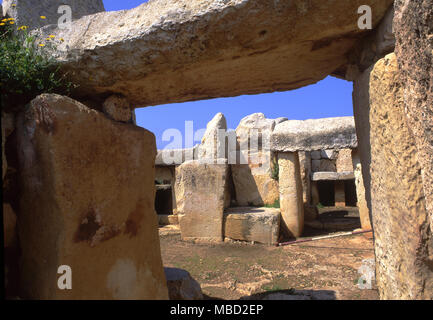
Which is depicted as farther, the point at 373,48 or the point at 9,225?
the point at 373,48

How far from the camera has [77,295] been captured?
150cm

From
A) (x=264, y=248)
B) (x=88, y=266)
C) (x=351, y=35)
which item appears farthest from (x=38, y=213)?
(x=264, y=248)

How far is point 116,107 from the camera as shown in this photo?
215 cm

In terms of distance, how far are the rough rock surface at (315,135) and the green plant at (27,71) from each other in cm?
485

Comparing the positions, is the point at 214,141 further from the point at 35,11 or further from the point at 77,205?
the point at 77,205

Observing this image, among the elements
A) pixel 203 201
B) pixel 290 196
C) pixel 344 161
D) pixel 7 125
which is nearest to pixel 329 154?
pixel 344 161

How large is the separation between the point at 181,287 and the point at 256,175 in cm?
529

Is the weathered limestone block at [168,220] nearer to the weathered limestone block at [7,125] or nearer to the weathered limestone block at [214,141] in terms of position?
the weathered limestone block at [214,141]

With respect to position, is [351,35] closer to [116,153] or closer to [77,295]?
[116,153]

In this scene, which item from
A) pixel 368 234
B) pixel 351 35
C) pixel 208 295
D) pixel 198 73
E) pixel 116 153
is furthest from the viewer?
pixel 368 234

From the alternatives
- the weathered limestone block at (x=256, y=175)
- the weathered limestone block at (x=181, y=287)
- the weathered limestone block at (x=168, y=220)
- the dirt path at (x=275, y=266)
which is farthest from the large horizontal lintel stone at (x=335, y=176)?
the weathered limestone block at (x=181, y=287)

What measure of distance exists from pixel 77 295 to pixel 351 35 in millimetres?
1982

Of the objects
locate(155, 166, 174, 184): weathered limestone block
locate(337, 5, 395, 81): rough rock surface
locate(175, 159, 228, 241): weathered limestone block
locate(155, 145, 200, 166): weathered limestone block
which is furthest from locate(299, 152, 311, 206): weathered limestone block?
locate(337, 5, 395, 81): rough rock surface

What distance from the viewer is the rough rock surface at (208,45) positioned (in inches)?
58.2
